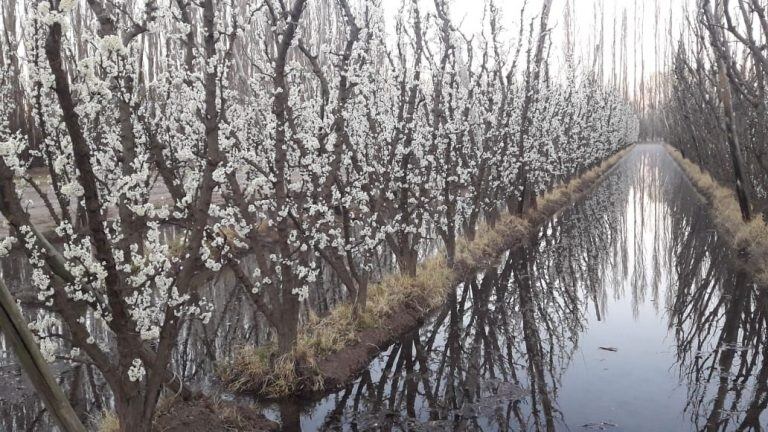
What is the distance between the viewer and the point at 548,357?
7.33 metres

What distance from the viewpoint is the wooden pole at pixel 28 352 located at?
50.4 inches

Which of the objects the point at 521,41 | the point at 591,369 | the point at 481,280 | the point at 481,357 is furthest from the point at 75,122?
the point at 521,41

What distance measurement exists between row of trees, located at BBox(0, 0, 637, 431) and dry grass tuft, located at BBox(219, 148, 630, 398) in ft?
0.85

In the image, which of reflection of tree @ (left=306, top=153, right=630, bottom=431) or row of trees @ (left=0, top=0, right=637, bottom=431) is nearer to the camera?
row of trees @ (left=0, top=0, right=637, bottom=431)

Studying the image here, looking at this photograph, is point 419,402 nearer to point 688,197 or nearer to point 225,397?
point 225,397

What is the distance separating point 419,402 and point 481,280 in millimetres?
5321

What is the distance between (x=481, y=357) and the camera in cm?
736

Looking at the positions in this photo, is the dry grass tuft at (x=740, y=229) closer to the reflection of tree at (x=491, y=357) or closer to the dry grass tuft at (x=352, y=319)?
the reflection of tree at (x=491, y=357)

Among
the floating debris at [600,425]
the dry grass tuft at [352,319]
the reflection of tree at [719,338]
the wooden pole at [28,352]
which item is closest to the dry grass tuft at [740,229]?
the reflection of tree at [719,338]

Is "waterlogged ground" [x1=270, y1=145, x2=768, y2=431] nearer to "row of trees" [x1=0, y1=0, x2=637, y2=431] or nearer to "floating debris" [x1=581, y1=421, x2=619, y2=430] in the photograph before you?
"floating debris" [x1=581, y1=421, x2=619, y2=430]

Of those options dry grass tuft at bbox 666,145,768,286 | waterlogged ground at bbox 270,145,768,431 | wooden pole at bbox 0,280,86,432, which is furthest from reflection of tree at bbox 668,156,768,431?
wooden pole at bbox 0,280,86,432

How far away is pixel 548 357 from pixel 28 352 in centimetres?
670

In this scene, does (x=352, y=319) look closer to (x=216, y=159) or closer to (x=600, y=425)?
(x=600, y=425)

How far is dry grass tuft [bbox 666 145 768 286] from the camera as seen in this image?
10133mm
